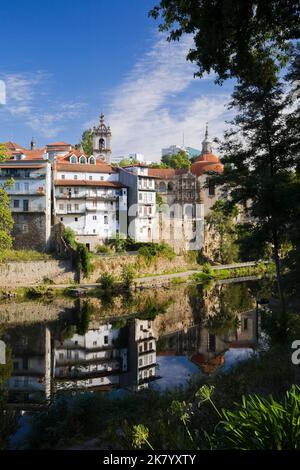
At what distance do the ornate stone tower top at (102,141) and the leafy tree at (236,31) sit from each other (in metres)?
58.2

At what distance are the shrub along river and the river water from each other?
5 centimetres

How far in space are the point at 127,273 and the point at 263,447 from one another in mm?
35566

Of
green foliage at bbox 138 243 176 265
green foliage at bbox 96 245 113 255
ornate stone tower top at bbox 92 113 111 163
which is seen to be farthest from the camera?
ornate stone tower top at bbox 92 113 111 163

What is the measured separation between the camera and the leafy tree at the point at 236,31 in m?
9.44

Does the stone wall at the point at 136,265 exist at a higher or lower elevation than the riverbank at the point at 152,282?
higher

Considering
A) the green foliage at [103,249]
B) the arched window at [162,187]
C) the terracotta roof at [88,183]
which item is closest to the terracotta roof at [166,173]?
the arched window at [162,187]

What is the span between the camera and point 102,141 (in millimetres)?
68625

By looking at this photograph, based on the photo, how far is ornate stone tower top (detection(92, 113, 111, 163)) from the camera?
2677 inches

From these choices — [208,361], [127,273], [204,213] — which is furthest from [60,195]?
[208,361]

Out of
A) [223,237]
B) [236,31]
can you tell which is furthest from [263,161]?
[223,237]

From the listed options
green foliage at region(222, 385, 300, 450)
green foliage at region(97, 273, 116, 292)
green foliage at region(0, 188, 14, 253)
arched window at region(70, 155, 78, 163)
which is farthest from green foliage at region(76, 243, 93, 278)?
green foliage at region(222, 385, 300, 450)

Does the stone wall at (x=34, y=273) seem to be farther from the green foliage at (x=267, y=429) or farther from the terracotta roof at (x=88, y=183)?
the green foliage at (x=267, y=429)

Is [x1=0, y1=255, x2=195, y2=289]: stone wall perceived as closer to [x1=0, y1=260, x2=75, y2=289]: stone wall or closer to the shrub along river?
[x1=0, y1=260, x2=75, y2=289]: stone wall
